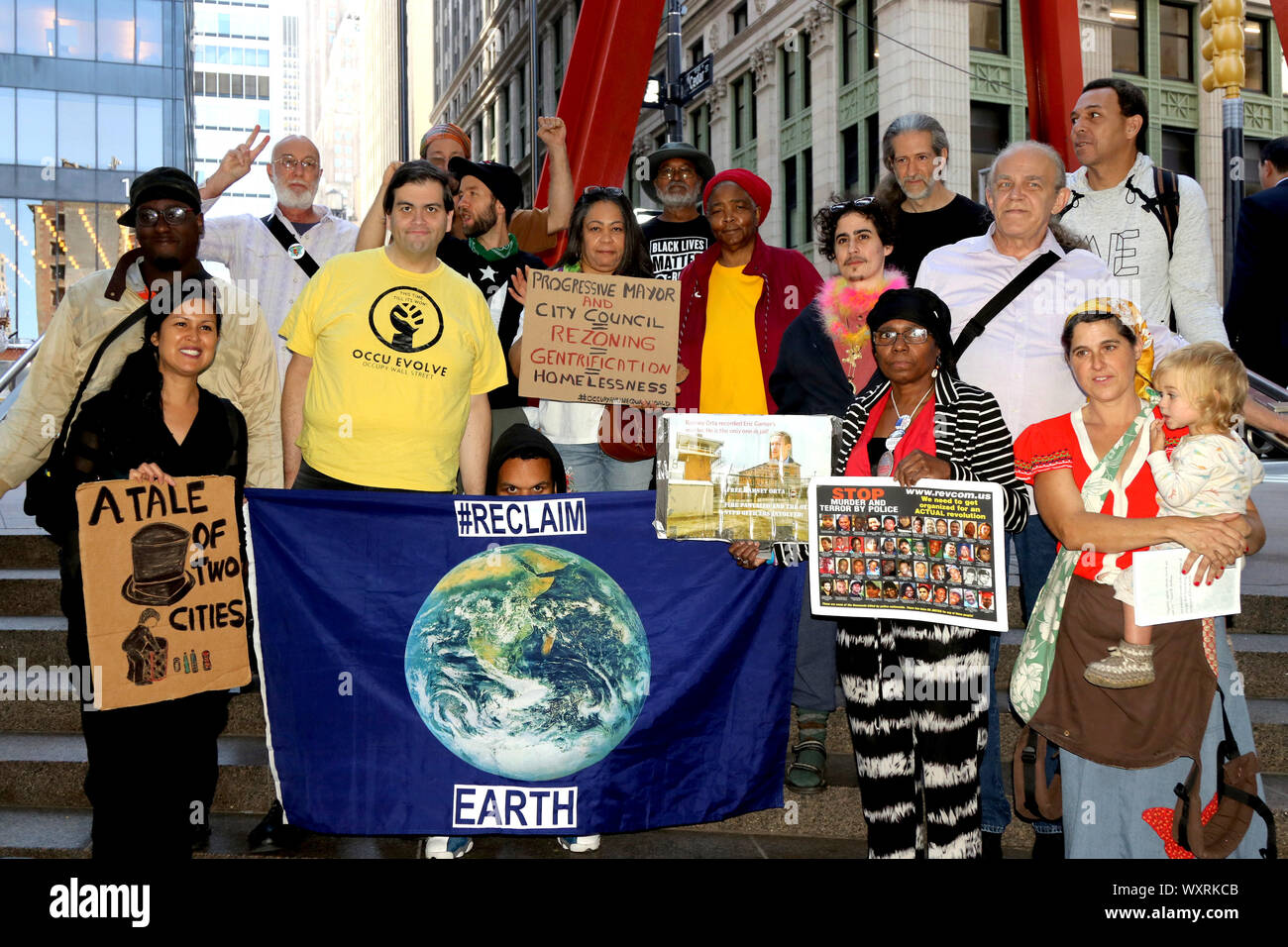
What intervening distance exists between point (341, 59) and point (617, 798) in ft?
666

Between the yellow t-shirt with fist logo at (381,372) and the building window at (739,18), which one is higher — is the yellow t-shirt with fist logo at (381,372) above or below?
below

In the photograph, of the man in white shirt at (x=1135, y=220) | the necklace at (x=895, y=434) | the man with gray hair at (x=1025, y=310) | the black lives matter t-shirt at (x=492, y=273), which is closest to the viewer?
the necklace at (x=895, y=434)

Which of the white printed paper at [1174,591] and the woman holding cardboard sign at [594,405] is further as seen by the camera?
the woman holding cardboard sign at [594,405]

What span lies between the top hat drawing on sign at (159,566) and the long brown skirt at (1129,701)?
2937 millimetres

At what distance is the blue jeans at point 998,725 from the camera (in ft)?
13.7

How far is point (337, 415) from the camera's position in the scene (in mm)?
4258

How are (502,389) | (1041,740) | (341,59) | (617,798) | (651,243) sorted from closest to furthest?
(1041,740)
(617,798)
(502,389)
(651,243)
(341,59)

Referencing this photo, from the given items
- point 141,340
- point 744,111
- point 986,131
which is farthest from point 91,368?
point 744,111

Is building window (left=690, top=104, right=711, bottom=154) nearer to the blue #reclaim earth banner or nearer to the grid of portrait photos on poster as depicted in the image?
the blue #reclaim earth banner

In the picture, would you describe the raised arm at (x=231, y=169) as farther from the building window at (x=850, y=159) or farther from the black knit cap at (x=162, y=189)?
the building window at (x=850, y=159)

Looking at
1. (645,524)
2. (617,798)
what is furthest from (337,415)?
(617,798)

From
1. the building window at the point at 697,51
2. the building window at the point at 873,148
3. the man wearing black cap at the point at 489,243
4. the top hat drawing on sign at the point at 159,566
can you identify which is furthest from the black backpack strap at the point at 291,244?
the building window at the point at 697,51

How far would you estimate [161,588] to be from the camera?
3834 millimetres

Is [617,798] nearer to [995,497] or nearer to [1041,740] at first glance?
[1041,740]
